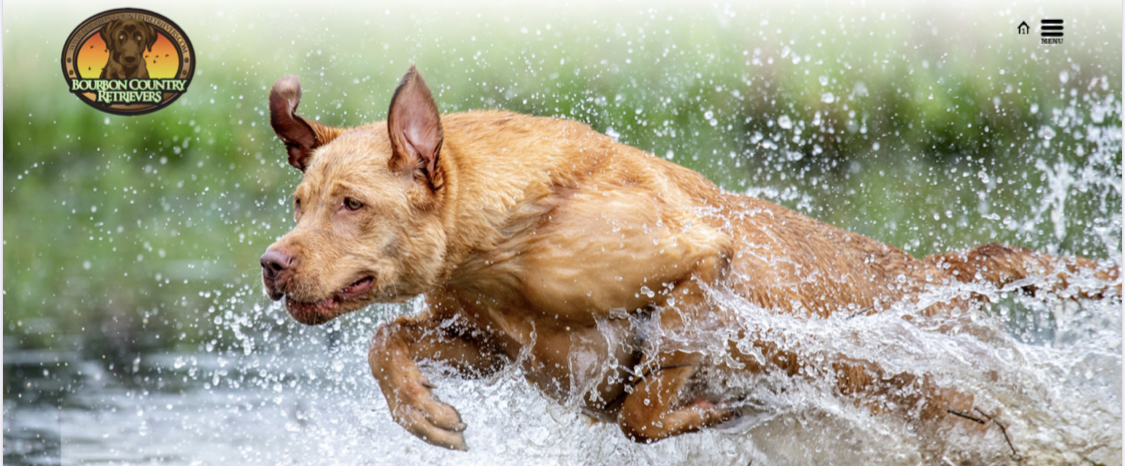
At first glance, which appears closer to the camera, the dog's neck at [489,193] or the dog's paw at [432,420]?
the dog's neck at [489,193]

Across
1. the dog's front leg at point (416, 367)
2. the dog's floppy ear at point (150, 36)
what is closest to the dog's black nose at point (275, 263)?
the dog's front leg at point (416, 367)

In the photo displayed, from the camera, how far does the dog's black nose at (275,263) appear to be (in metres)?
2.97

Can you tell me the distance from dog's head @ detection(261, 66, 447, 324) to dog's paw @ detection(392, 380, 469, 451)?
1.51ft

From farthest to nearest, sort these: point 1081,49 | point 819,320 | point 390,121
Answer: point 1081,49 → point 819,320 → point 390,121

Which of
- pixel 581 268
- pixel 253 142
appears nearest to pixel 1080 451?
pixel 581 268

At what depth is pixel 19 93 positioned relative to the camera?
494 cm

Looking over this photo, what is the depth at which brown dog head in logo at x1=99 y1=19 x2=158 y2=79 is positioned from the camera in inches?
181

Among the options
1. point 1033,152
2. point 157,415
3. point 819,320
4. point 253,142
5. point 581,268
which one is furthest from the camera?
point 253,142

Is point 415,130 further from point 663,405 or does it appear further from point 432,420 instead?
point 663,405

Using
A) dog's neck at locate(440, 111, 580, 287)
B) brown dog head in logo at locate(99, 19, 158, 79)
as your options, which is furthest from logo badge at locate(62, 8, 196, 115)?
dog's neck at locate(440, 111, 580, 287)

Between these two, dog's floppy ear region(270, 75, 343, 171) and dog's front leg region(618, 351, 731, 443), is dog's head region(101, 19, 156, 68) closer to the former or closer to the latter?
dog's floppy ear region(270, 75, 343, 171)

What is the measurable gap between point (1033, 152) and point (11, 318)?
21.5 feet

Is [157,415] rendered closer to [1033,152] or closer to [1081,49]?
[1081,49]

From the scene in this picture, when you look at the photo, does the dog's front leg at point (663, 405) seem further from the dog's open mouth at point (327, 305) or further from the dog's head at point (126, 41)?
the dog's head at point (126, 41)
